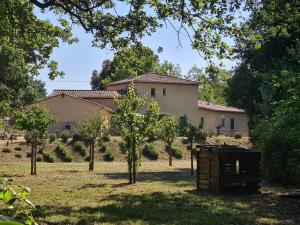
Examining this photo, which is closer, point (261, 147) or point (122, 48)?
point (122, 48)

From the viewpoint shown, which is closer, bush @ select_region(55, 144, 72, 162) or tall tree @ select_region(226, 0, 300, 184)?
tall tree @ select_region(226, 0, 300, 184)

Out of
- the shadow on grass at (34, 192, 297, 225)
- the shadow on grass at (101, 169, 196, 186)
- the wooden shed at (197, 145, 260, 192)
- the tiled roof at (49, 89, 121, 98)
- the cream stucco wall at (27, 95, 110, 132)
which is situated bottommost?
the shadow on grass at (34, 192, 297, 225)

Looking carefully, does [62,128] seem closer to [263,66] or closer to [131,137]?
[263,66]

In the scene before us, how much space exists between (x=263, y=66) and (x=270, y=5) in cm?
1732

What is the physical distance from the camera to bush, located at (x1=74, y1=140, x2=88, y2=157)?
42.5m

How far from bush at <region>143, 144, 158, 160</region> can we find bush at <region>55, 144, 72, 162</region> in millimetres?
6805

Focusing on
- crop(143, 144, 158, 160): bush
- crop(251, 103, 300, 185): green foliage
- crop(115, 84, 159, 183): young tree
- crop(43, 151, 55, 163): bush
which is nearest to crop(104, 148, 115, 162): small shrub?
crop(143, 144, 158, 160): bush

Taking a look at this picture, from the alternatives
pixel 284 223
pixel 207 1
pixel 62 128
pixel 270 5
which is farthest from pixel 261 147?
pixel 62 128

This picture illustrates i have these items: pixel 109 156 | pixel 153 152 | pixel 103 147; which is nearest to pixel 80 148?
pixel 103 147

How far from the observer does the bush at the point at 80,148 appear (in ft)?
139

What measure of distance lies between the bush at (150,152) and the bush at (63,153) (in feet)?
22.3

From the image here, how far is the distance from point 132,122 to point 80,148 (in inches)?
939

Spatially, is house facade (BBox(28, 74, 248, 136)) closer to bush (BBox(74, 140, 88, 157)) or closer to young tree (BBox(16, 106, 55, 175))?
bush (BBox(74, 140, 88, 157))

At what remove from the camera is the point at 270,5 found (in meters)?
14.3
